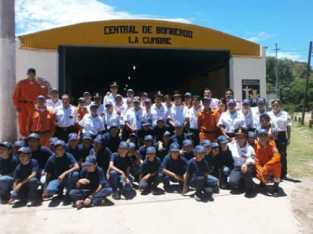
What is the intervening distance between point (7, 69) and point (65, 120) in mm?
2008

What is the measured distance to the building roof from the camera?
47.0ft

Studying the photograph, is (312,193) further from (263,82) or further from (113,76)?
(113,76)

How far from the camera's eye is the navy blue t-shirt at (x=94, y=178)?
8.13 meters

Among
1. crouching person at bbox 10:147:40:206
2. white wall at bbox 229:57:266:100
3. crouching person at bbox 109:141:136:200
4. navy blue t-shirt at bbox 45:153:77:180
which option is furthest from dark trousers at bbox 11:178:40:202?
white wall at bbox 229:57:266:100

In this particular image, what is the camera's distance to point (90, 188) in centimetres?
816

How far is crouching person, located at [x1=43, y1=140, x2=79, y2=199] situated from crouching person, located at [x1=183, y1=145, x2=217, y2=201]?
2.16m

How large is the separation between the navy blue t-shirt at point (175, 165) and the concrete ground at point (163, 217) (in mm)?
565

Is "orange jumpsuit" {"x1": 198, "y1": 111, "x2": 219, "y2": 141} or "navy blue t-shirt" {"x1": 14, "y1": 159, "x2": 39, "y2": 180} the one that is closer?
"navy blue t-shirt" {"x1": 14, "y1": 159, "x2": 39, "y2": 180}

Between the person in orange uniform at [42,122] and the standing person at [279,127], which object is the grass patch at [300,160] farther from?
the person in orange uniform at [42,122]

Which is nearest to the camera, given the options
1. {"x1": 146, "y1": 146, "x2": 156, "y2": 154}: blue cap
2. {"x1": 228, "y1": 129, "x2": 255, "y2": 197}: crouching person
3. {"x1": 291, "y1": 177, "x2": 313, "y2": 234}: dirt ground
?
{"x1": 291, "y1": 177, "x2": 313, "y2": 234}: dirt ground

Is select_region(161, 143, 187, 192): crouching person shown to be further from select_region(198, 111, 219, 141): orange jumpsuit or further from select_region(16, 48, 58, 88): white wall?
select_region(16, 48, 58, 88): white wall

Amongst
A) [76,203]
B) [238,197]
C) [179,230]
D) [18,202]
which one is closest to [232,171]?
[238,197]

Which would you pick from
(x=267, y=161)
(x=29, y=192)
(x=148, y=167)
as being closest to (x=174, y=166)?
(x=148, y=167)

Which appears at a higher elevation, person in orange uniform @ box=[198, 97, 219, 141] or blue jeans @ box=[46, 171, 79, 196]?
person in orange uniform @ box=[198, 97, 219, 141]
